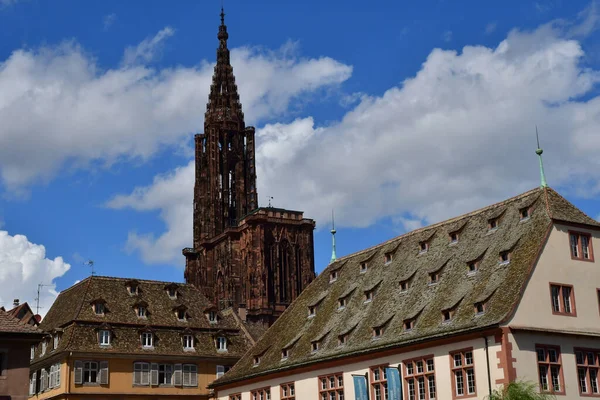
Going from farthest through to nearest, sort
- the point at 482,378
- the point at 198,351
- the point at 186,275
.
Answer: the point at 186,275, the point at 198,351, the point at 482,378

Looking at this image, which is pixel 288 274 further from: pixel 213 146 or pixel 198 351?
pixel 198 351

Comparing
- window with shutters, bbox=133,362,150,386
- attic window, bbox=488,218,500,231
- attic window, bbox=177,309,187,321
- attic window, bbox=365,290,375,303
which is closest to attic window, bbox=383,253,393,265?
attic window, bbox=365,290,375,303

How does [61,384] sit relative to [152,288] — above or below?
below

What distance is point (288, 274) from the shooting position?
396 feet

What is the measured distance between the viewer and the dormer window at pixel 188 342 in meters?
71.1

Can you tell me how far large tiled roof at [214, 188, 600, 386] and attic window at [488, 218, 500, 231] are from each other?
280 mm

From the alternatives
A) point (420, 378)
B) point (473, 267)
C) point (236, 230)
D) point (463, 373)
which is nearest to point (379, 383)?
point (420, 378)

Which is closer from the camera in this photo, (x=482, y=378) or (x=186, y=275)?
(x=482, y=378)

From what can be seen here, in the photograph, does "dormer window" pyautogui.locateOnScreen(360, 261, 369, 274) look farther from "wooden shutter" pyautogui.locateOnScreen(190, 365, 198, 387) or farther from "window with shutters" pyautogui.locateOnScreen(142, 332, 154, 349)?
"window with shutters" pyautogui.locateOnScreen(142, 332, 154, 349)

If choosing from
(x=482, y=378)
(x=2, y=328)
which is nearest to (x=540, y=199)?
(x=482, y=378)

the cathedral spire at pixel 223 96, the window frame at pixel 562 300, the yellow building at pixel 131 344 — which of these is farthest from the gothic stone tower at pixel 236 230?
the window frame at pixel 562 300

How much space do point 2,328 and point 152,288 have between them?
29.1m

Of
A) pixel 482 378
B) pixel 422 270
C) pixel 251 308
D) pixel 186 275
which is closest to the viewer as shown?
pixel 482 378

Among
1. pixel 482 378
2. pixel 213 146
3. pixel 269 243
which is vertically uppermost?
pixel 213 146
